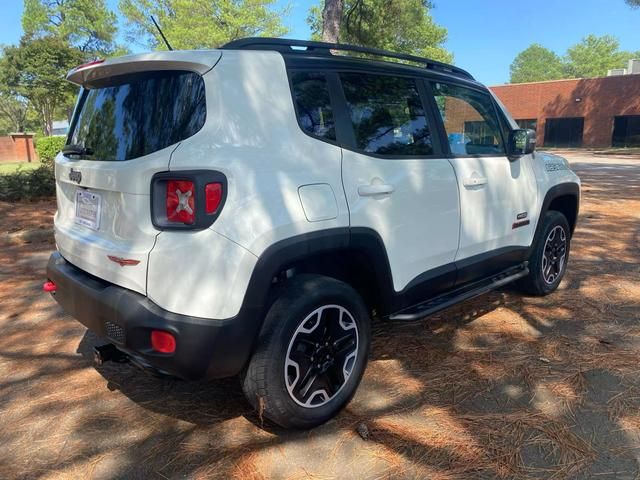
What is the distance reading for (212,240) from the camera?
2.14 meters

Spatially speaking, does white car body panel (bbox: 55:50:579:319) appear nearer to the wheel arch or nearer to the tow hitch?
the tow hitch

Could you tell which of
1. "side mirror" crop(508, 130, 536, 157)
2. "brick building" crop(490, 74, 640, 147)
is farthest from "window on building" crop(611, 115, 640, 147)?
"side mirror" crop(508, 130, 536, 157)

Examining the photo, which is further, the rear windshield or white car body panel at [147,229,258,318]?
the rear windshield

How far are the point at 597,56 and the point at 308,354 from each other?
110m

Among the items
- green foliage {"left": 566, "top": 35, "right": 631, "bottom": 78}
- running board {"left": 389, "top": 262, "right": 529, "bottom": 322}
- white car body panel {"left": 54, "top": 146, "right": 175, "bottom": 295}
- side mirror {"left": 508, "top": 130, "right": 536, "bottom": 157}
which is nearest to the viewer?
white car body panel {"left": 54, "top": 146, "right": 175, "bottom": 295}

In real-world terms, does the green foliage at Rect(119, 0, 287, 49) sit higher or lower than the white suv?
higher

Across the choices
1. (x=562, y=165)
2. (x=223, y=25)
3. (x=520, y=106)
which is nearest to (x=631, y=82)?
(x=520, y=106)

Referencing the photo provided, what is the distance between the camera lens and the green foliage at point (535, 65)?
373 feet

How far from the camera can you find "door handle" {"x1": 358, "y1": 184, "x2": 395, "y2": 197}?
8.74ft

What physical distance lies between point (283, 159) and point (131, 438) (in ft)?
5.40

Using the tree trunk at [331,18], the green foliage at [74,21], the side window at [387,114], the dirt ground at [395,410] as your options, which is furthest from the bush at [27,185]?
the green foliage at [74,21]

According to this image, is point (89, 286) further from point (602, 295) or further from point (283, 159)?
point (602, 295)

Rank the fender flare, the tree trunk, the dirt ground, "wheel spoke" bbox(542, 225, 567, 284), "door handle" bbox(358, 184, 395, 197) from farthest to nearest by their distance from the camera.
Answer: the tree trunk
"wheel spoke" bbox(542, 225, 567, 284)
the fender flare
"door handle" bbox(358, 184, 395, 197)
the dirt ground

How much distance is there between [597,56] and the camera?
93.3 metres
